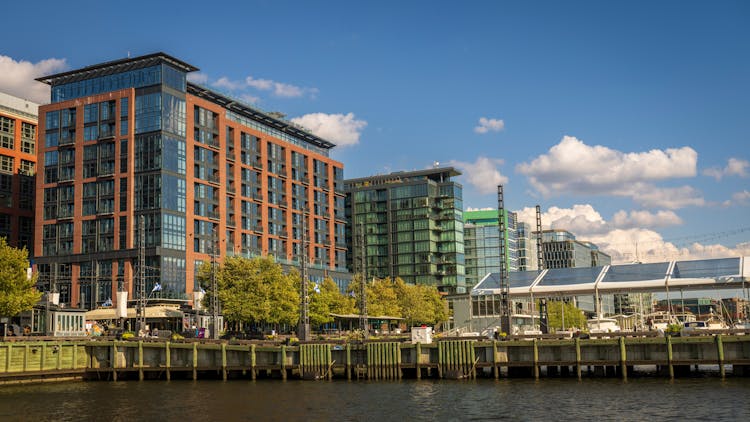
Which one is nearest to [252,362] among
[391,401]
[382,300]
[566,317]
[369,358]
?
[369,358]

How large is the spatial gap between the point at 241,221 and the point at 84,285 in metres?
32.1

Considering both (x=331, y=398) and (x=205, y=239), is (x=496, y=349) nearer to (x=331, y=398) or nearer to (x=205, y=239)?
(x=331, y=398)

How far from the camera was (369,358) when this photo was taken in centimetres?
7200

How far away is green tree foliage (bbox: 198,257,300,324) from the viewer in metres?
109

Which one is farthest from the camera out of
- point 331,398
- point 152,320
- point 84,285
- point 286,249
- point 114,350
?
point 286,249

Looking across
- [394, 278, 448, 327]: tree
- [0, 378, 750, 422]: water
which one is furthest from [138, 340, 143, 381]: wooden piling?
[394, 278, 448, 327]: tree

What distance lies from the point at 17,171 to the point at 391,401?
129246mm

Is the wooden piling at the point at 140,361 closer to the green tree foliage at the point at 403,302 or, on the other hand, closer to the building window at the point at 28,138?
the green tree foliage at the point at 403,302

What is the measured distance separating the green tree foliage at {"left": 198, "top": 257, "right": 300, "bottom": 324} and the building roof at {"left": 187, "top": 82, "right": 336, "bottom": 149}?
52923mm

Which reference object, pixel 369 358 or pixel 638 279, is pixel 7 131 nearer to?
pixel 369 358

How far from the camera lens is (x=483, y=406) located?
5191 cm

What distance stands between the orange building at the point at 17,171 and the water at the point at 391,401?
95081 mm

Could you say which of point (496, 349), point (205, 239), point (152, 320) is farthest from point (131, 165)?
point (496, 349)

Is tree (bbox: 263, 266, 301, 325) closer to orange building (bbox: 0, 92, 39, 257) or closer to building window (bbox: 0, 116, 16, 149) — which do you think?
orange building (bbox: 0, 92, 39, 257)
